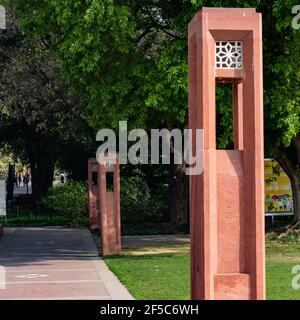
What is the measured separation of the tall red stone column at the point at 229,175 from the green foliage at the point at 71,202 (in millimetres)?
22548

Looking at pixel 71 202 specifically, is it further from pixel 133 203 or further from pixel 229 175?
pixel 229 175

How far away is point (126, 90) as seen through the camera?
60.4 feet

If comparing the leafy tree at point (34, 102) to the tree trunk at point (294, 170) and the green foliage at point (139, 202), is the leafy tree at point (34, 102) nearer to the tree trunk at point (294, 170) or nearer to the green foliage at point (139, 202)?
the green foliage at point (139, 202)

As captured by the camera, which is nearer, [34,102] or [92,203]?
[92,203]

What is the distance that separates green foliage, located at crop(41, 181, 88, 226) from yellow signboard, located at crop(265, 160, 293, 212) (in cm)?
857

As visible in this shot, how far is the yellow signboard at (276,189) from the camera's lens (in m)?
25.9

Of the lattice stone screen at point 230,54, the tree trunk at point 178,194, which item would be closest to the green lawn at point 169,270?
the lattice stone screen at point 230,54

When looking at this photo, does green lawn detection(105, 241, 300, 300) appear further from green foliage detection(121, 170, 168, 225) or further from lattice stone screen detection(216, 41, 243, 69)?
green foliage detection(121, 170, 168, 225)

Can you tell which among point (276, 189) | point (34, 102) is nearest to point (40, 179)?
point (34, 102)

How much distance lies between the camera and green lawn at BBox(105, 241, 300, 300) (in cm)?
1175

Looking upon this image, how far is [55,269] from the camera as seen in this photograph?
51.6 feet

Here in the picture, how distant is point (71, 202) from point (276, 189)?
926cm

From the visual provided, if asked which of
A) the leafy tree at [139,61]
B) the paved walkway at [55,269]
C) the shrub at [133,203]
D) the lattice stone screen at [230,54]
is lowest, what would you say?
the paved walkway at [55,269]

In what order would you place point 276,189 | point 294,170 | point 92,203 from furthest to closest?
point 92,203 < point 276,189 < point 294,170
